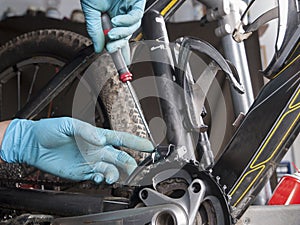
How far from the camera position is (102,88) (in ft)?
3.50

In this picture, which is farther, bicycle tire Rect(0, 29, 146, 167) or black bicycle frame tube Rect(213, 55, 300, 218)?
bicycle tire Rect(0, 29, 146, 167)

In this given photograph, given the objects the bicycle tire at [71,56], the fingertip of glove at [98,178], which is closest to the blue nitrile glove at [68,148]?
the fingertip of glove at [98,178]

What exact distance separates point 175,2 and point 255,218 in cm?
55

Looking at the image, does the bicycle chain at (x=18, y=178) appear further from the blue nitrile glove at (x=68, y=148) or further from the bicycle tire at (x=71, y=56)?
the bicycle tire at (x=71, y=56)

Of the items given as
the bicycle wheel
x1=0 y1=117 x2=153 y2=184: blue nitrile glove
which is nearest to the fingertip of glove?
x1=0 y1=117 x2=153 y2=184: blue nitrile glove

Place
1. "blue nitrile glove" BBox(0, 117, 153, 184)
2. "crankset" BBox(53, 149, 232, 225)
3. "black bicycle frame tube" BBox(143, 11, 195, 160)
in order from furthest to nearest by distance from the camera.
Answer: "black bicycle frame tube" BBox(143, 11, 195, 160), "blue nitrile glove" BBox(0, 117, 153, 184), "crankset" BBox(53, 149, 232, 225)

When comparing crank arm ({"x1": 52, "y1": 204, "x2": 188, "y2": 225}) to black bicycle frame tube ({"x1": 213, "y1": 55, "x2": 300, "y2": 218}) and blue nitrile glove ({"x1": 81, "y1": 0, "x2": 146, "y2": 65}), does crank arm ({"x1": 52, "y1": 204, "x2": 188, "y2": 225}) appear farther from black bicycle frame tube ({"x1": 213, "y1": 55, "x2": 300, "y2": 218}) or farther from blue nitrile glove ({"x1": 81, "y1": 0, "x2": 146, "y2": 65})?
blue nitrile glove ({"x1": 81, "y1": 0, "x2": 146, "y2": 65})

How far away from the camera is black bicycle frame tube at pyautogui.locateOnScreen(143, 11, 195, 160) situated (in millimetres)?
918

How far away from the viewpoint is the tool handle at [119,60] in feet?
2.60

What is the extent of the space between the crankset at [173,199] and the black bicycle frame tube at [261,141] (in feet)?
0.13

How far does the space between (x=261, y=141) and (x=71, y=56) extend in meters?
0.66

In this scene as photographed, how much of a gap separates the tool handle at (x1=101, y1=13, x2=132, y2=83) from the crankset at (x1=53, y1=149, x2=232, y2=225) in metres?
0.18

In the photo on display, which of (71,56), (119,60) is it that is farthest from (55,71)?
(119,60)

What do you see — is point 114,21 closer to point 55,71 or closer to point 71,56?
point 71,56
